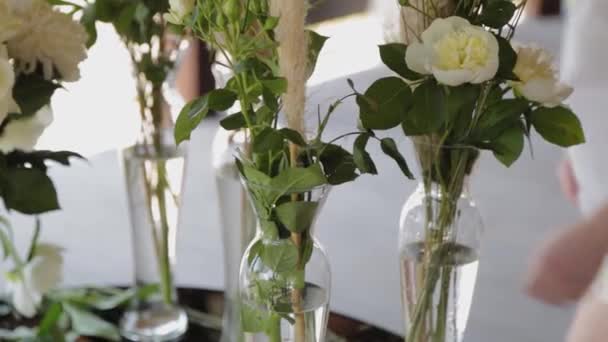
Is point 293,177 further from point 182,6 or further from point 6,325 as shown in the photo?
point 6,325

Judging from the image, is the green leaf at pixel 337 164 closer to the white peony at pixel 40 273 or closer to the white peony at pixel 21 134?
the white peony at pixel 21 134

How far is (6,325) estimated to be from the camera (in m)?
0.88

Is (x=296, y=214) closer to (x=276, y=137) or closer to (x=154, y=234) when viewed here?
(x=276, y=137)

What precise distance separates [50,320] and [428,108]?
47 cm

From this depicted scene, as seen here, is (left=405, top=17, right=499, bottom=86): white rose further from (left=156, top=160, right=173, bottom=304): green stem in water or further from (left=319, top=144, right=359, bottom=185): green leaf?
(left=156, top=160, right=173, bottom=304): green stem in water

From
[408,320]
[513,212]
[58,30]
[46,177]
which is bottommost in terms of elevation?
[513,212]

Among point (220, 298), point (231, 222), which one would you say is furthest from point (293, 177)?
point (220, 298)

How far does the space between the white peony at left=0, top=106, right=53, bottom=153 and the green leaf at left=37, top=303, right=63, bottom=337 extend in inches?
9.8

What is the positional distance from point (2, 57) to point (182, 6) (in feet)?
0.39

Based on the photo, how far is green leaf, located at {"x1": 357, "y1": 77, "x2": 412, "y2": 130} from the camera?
0.54 meters

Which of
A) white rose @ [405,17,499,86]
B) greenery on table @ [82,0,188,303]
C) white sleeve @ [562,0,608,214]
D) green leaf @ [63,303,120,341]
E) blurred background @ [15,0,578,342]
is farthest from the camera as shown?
white sleeve @ [562,0,608,214]

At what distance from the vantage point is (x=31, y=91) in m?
0.61

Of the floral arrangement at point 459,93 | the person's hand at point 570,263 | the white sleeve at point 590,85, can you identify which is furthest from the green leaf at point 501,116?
the white sleeve at point 590,85

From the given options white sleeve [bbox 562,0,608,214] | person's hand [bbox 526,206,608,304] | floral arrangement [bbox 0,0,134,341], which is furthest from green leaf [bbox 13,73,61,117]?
white sleeve [bbox 562,0,608,214]
